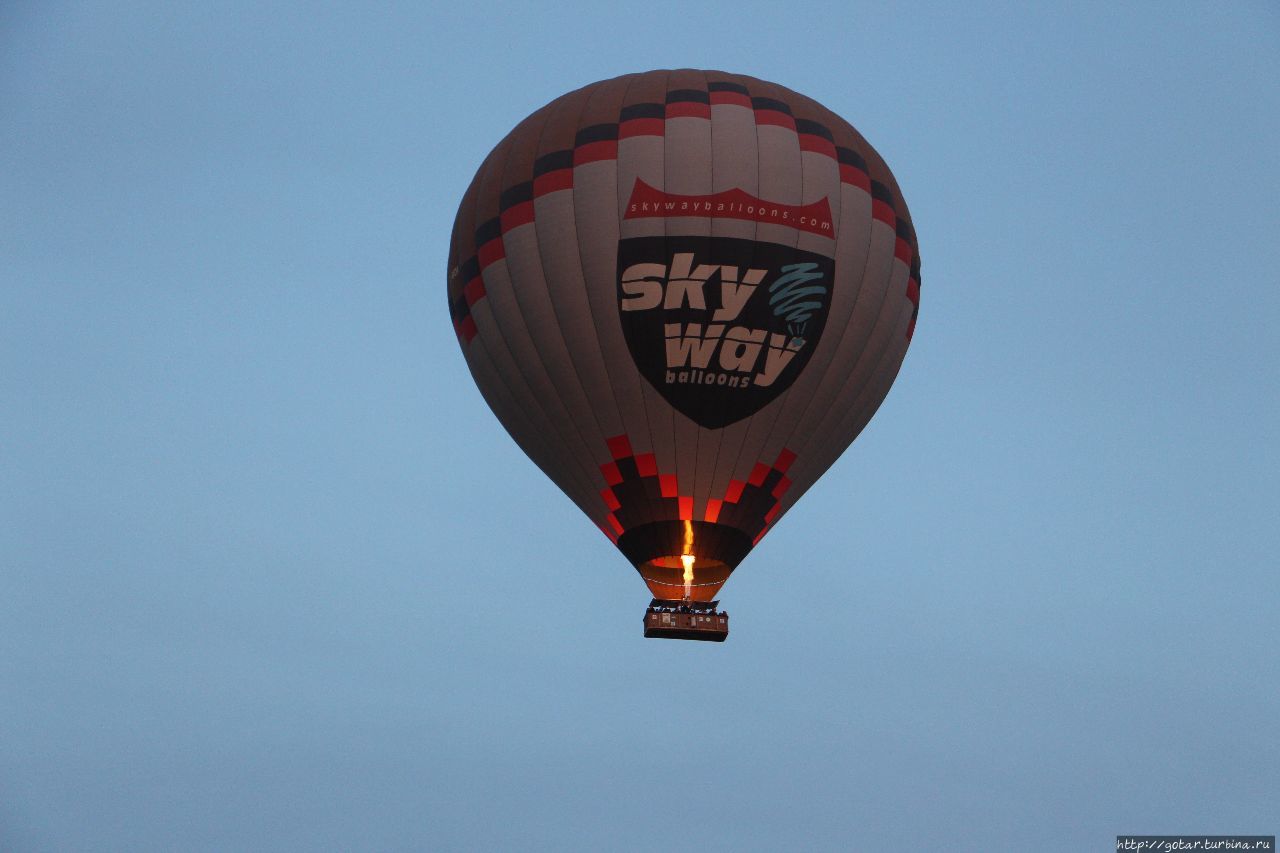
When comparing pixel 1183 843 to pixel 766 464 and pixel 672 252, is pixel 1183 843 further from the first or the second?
pixel 672 252

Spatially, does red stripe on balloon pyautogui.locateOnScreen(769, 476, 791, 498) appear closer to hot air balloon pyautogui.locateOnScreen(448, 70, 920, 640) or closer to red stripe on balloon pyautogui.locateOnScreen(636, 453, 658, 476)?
hot air balloon pyautogui.locateOnScreen(448, 70, 920, 640)

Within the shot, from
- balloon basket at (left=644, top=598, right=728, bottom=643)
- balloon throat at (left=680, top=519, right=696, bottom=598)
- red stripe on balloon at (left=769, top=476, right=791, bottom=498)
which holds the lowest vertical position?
balloon basket at (left=644, top=598, right=728, bottom=643)

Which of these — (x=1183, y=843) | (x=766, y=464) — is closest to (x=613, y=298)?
(x=766, y=464)

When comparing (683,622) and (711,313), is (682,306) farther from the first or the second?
(683,622)

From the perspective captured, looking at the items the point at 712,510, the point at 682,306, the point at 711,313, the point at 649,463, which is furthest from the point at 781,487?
the point at 682,306

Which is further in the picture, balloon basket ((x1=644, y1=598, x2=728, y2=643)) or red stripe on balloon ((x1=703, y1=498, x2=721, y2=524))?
red stripe on balloon ((x1=703, y1=498, x2=721, y2=524))

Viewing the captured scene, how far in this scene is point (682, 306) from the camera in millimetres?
26188

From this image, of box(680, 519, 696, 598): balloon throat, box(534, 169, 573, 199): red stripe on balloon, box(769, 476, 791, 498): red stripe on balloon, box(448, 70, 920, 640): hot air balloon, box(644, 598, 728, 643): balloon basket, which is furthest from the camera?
box(769, 476, 791, 498): red stripe on balloon

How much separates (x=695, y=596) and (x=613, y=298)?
4.44m

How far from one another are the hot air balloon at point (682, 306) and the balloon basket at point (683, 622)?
0.03 meters

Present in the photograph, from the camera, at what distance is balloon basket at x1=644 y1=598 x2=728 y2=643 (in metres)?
25.9

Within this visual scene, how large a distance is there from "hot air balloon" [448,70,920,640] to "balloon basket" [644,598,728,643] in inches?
1.2

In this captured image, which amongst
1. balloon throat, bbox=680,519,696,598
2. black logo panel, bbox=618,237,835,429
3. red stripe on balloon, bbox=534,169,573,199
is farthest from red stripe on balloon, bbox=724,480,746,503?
red stripe on balloon, bbox=534,169,573,199

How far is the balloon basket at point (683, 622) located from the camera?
84.9 feet
